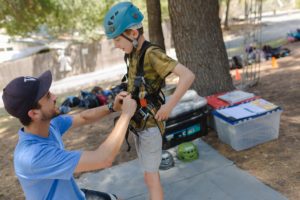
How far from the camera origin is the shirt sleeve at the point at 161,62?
2.86 m

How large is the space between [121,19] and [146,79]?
580 mm

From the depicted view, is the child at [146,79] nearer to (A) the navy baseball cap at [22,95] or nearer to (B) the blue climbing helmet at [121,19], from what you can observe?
(B) the blue climbing helmet at [121,19]

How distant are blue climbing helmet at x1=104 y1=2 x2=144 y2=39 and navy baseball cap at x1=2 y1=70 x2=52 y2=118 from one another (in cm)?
94

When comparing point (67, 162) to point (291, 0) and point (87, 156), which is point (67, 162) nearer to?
point (87, 156)

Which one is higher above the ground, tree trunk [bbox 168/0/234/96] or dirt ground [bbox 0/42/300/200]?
tree trunk [bbox 168/0/234/96]

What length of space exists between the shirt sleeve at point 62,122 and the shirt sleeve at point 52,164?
691 millimetres

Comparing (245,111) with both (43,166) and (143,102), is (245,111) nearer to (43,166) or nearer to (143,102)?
(143,102)

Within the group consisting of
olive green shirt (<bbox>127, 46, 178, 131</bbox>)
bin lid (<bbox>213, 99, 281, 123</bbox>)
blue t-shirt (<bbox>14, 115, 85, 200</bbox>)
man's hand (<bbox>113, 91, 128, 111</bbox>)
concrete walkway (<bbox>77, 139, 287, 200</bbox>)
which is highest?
olive green shirt (<bbox>127, 46, 178, 131</bbox>)

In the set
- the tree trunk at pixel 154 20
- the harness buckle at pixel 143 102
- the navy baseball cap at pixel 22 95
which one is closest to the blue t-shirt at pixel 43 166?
the navy baseball cap at pixel 22 95

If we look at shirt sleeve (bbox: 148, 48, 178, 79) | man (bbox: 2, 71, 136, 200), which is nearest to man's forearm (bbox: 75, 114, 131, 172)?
man (bbox: 2, 71, 136, 200)

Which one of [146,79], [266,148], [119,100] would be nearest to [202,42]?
[266,148]

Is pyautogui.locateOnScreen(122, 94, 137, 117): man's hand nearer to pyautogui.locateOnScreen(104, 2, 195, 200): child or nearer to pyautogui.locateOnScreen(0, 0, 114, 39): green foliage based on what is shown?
pyautogui.locateOnScreen(104, 2, 195, 200): child

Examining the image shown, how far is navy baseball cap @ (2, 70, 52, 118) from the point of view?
2.12 m

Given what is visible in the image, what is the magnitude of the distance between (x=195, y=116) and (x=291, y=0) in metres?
60.2
